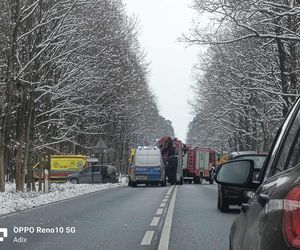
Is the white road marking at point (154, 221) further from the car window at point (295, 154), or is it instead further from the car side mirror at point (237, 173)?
the car window at point (295, 154)

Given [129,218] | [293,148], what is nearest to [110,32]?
[129,218]

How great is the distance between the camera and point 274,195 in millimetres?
2252

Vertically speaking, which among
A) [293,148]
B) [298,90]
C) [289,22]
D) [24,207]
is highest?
[289,22]

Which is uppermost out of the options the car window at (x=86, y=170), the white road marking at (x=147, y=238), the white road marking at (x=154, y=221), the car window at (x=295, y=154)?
the car window at (x=295, y=154)

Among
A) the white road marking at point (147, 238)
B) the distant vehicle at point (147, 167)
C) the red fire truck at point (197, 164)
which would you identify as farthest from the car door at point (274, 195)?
the red fire truck at point (197, 164)

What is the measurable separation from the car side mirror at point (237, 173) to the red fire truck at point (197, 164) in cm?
4406

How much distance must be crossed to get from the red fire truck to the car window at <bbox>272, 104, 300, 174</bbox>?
4478 centimetres

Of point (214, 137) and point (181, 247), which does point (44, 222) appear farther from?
point (214, 137)

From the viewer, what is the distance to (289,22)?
27.0 metres

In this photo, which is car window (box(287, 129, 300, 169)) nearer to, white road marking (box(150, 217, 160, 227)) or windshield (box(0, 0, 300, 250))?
windshield (box(0, 0, 300, 250))

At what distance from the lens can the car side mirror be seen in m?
3.61

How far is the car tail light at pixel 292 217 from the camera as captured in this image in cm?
200

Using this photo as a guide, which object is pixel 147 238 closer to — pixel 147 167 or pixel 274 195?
pixel 274 195

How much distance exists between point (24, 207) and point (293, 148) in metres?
14.2
